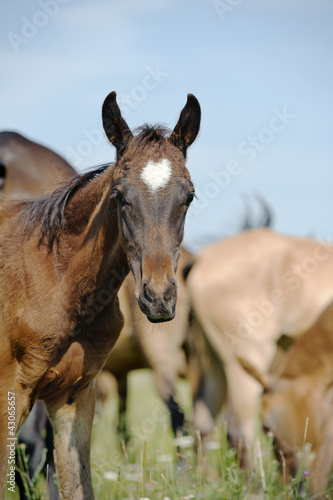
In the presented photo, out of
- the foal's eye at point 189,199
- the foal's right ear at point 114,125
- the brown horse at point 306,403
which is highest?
the foal's right ear at point 114,125

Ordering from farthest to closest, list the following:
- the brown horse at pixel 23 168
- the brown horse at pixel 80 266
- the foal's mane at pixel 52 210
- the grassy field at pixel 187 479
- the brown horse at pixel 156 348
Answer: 1. the brown horse at pixel 156 348
2. the brown horse at pixel 23 168
3. the grassy field at pixel 187 479
4. the foal's mane at pixel 52 210
5. the brown horse at pixel 80 266

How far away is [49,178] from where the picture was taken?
5.43 meters

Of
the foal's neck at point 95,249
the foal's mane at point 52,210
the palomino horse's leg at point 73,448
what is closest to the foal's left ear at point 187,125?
the foal's neck at point 95,249

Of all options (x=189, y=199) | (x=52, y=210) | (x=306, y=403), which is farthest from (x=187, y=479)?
(x=189, y=199)

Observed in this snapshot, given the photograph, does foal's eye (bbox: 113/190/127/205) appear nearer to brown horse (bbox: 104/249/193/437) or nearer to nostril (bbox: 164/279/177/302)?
nostril (bbox: 164/279/177/302)

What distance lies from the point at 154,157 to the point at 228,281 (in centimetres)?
462

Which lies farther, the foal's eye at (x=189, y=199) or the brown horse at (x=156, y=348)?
the brown horse at (x=156, y=348)

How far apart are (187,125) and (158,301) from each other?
1146 mm

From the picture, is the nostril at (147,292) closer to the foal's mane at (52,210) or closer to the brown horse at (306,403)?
the foal's mane at (52,210)

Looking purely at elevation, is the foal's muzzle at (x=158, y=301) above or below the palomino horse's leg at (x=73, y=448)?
above

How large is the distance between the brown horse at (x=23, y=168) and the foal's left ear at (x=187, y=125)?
189cm

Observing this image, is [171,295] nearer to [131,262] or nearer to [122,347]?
[131,262]

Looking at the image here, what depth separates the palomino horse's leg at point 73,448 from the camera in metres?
3.92

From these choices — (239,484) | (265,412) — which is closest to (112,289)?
(239,484)
